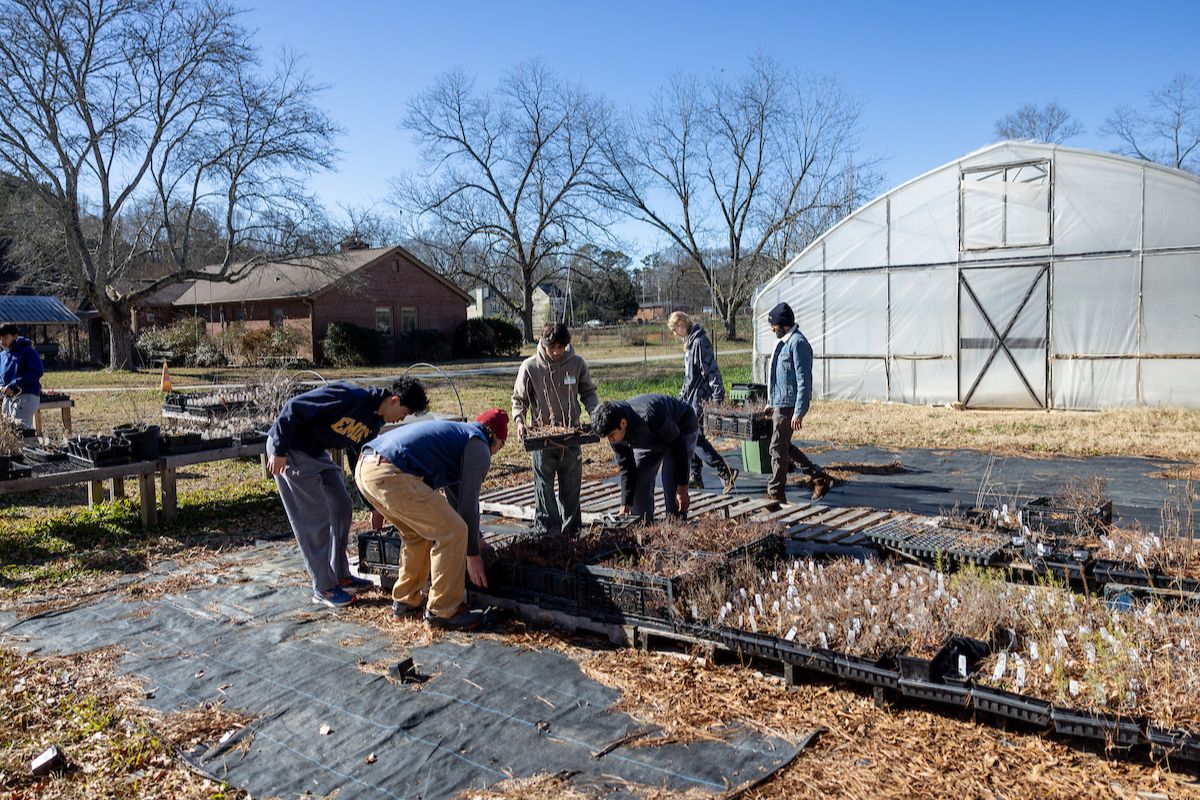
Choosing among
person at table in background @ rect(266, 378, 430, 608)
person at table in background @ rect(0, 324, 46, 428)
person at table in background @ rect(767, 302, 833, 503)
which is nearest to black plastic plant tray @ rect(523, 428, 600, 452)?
person at table in background @ rect(266, 378, 430, 608)

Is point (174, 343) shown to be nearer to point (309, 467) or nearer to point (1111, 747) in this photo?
point (309, 467)

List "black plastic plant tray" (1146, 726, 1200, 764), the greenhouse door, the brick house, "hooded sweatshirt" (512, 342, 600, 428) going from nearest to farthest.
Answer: "black plastic plant tray" (1146, 726, 1200, 764)
"hooded sweatshirt" (512, 342, 600, 428)
the greenhouse door
the brick house

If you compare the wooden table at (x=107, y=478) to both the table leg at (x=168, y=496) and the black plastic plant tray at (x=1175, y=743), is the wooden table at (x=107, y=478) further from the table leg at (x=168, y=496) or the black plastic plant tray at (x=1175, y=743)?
the black plastic plant tray at (x=1175, y=743)

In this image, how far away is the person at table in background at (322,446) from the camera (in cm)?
516

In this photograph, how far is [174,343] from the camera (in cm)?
3084

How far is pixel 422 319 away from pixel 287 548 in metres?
28.2

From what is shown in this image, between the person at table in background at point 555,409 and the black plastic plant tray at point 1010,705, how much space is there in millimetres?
3133

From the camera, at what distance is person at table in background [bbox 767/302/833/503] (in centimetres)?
723

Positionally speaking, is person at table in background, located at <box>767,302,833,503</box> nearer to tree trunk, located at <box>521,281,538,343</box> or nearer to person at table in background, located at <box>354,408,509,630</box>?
person at table in background, located at <box>354,408,509,630</box>

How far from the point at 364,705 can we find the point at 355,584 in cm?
184

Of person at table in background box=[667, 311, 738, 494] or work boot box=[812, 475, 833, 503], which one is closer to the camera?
work boot box=[812, 475, 833, 503]

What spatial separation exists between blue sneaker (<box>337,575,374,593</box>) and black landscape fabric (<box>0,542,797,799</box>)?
6.9 inches

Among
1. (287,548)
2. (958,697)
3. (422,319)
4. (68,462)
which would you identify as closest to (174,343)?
(422,319)

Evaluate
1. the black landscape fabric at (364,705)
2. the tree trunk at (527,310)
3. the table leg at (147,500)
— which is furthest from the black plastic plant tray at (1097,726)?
the tree trunk at (527,310)
